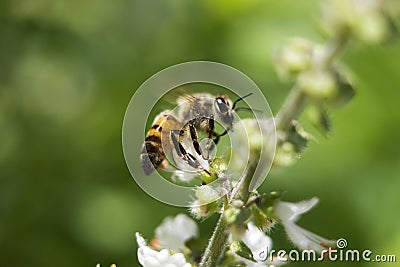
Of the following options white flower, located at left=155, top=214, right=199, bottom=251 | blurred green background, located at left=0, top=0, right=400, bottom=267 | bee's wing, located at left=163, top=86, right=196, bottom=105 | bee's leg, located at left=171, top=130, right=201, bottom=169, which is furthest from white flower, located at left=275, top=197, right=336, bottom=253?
blurred green background, located at left=0, top=0, right=400, bottom=267

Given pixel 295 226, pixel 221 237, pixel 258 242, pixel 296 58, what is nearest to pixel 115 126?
pixel 258 242

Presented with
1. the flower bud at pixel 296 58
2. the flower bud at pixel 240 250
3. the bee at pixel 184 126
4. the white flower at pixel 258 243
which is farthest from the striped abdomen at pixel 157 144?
the flower bud at pixel 296 58

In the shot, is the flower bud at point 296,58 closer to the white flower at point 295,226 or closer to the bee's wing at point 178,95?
the white flower at point 295,226

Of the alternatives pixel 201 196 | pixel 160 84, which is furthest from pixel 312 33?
pixel 201 196

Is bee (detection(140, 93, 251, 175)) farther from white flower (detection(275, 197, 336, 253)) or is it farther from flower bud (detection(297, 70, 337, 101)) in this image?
flower bud (detection(297, 70, 337, 101))

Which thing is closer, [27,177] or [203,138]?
[203,138]

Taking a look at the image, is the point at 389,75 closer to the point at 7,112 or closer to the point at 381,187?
the point at 381,187
